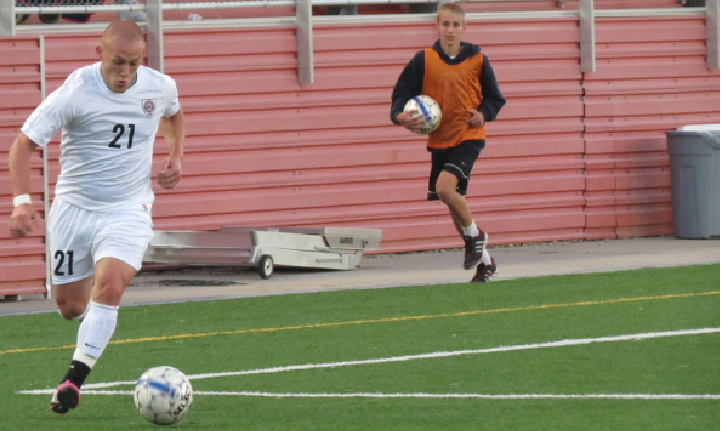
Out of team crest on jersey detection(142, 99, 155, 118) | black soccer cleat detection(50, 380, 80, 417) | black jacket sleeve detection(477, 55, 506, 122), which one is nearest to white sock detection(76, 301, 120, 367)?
black soccer cleat detection(50, 380, 80, 417)

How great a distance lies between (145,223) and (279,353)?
78.8 inches

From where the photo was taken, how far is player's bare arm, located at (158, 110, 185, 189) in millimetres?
8234

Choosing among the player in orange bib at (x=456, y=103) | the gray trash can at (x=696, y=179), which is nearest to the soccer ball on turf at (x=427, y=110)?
the player in orange bib at (x=456, y=103)

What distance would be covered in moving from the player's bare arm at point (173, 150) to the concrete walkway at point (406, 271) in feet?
15.3

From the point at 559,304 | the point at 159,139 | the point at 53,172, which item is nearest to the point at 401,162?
the point at 159,139

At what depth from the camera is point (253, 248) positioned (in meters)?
14.7

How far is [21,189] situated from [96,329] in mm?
788

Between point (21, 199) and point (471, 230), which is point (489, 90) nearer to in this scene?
point (471, 230)

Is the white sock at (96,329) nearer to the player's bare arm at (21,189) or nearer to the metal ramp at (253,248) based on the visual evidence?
the player's bare arm at (21,189)

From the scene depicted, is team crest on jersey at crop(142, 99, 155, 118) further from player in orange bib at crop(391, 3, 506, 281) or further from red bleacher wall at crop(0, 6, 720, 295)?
red bleacher wall at crop(0, 6, 720, 295)

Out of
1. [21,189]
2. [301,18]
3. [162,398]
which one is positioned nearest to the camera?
[162,398]

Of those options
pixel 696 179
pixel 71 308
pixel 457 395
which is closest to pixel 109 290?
pixel 71 308

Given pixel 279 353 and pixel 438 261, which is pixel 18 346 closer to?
pixel 279 353

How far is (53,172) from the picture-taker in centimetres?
A: 1497
